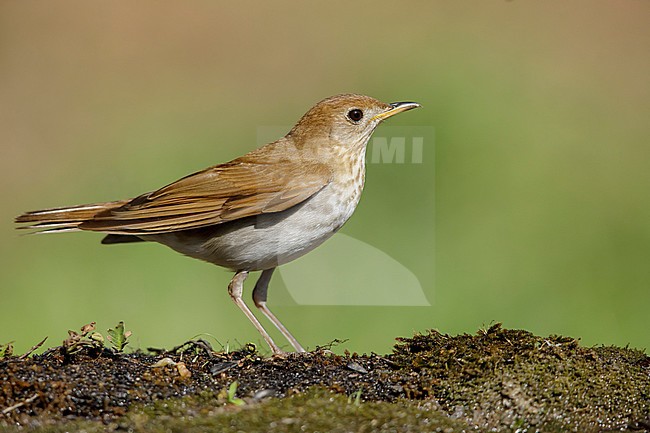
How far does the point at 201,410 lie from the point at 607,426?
1659 millimetres

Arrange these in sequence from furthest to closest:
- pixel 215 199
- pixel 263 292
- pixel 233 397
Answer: pixel 263 292
pixel 215 199
pixel 233 397

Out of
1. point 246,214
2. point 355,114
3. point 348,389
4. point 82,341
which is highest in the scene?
point 355,114

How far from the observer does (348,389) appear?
3.92 metres

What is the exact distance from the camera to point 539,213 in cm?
1013

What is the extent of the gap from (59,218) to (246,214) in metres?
1.08

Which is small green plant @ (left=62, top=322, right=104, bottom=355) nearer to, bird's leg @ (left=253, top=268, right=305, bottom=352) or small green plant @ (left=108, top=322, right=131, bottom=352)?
small green plant @ (left=108, top=322, right=131, bottom=352)

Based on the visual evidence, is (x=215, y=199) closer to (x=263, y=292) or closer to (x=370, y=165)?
(x=263, y=292)

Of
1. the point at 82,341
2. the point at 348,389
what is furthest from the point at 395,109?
the point at 82,341

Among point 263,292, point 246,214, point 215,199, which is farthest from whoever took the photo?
point 263,292

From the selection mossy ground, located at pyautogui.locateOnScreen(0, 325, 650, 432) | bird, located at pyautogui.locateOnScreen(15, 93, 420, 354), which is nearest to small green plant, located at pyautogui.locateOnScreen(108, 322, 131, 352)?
mossy ground, located at pyautogui.locateOnScreen(0, 325, 650, 432)

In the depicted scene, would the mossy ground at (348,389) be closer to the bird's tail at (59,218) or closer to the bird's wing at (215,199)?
the bird's wing at (215,199)

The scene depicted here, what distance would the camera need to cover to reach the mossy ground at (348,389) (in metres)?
3.47

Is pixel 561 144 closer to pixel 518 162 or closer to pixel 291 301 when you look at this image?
pixel 518 162

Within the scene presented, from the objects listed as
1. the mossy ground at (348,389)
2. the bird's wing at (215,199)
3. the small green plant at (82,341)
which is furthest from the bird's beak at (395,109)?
the small green plant at (82,341)
